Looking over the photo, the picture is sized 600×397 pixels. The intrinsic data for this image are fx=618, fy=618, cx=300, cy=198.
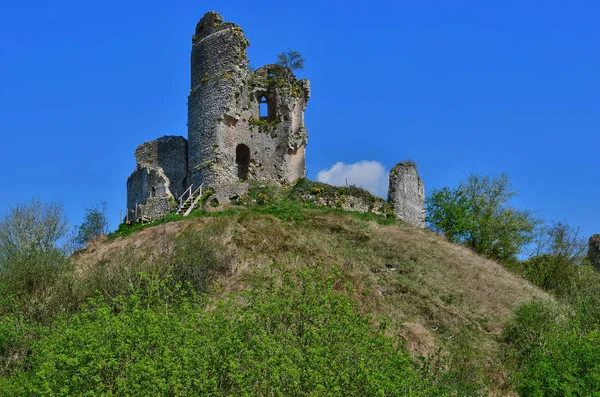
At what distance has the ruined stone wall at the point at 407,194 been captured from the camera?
3882 cm

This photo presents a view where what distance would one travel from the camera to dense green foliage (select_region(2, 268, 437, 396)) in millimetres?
11938

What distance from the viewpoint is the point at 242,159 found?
39.8m

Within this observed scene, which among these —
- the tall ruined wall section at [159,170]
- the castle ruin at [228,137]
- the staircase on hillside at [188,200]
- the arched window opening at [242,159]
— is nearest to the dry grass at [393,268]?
the staircase on hillside at [188,200]

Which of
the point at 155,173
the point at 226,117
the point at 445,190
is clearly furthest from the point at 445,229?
the point at 155,173

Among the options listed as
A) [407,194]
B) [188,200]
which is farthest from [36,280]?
[407,194]

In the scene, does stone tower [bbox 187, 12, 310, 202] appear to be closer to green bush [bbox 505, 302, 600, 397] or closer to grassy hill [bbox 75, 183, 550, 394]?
grassy hill [bbox 75, 183, 550, 394]

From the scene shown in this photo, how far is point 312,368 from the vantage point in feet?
40.6

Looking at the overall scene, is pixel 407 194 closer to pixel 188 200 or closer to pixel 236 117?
pixel 236 117

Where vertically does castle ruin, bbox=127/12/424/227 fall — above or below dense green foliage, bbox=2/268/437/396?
above

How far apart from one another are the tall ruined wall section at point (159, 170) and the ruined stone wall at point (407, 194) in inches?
515

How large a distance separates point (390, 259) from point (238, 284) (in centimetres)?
788

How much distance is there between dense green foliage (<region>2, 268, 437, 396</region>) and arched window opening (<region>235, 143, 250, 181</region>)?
79.2 feet

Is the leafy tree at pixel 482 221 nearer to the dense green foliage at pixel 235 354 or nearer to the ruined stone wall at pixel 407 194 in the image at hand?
the ruined stone wall at pixel 407 194

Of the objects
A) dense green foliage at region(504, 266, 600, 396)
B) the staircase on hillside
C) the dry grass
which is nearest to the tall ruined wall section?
the staircase on hillside
